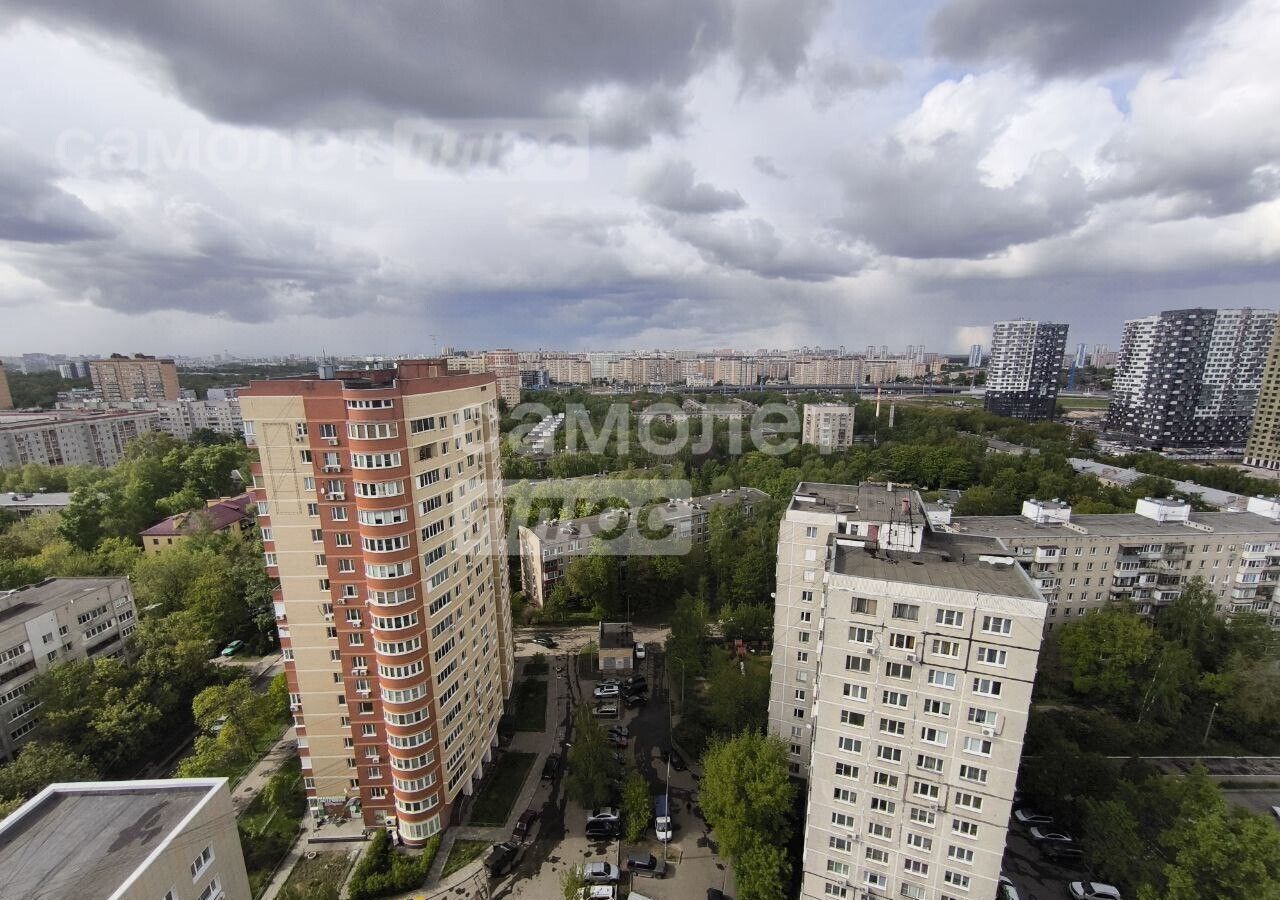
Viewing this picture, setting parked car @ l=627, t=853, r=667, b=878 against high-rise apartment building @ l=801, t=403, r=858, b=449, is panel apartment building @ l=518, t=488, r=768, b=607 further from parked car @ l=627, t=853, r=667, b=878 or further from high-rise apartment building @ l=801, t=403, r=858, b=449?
high-rise apartment building @ l=801, t=403, r=858, b=449

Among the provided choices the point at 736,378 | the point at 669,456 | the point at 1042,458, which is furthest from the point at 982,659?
the point at 736,378

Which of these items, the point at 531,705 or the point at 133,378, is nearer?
the point at 531,705

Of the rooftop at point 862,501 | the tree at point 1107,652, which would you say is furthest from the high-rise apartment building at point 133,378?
the tree at point 1107,652

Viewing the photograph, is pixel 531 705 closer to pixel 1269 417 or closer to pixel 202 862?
pixel 202 862

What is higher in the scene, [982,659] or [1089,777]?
[982,659]

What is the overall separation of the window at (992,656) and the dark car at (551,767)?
13.8 meters

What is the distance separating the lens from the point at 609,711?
2000 cm

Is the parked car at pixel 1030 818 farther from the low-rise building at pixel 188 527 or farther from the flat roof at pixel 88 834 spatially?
the low-rise building at pixel 188 527

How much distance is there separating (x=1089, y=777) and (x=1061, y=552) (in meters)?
10.2

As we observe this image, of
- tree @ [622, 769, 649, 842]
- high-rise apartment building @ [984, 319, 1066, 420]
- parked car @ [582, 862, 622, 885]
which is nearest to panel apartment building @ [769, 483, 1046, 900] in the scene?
tree @ [622, 769, 649, 842]

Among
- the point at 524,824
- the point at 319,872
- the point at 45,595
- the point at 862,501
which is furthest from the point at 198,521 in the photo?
the point at 862,501

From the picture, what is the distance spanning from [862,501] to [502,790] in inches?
563

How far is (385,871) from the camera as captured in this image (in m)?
13.5

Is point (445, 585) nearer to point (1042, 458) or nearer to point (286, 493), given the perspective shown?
point (286, 493)
